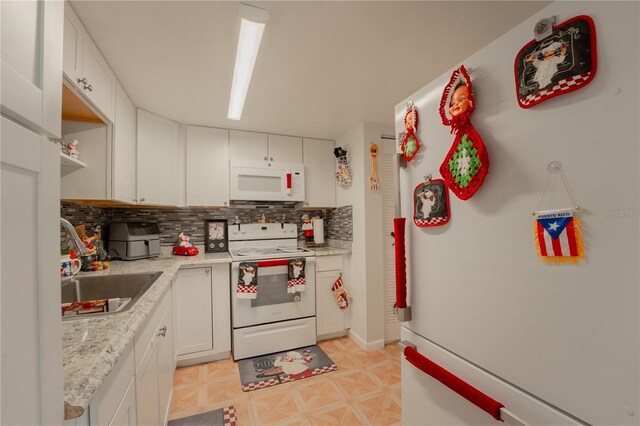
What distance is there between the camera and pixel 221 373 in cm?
222

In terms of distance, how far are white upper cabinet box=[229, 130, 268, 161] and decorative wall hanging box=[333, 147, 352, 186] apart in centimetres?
80

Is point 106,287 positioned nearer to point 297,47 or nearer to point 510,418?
point 297,47

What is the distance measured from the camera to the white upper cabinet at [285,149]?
290cm

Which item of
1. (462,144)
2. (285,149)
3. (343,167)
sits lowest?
(462,144)

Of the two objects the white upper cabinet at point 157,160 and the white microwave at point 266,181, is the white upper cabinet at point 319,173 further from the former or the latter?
the white upper cabinet at point 157,160

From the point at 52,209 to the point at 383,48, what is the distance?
5.38 feet

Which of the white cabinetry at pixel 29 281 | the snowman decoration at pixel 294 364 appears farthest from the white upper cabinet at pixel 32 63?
the snowman decoration at pixel 294 364

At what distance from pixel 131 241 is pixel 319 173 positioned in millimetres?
1929

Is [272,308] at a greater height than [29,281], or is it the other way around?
[29,281]

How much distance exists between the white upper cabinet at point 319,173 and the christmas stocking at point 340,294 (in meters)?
0.91

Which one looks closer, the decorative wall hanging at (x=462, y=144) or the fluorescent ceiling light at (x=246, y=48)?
the decorative wall hanging at (x=462, y=144)

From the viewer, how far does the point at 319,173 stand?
3.08 metres

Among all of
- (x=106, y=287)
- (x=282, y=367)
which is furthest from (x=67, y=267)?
(x=282, y=367)

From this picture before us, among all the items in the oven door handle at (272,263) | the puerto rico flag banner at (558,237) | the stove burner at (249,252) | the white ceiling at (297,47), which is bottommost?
the oven door handle at (272,263)
